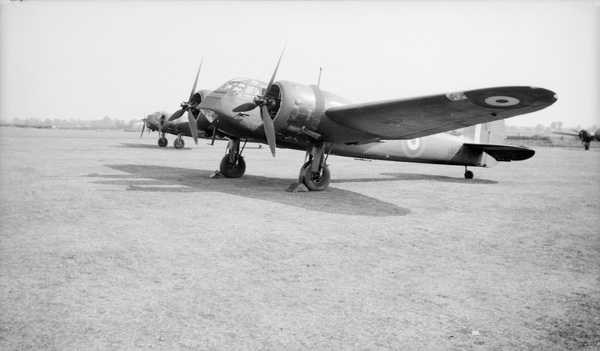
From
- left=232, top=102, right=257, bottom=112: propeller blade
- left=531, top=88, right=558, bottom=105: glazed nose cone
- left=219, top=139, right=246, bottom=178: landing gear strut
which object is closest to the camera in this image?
left=531, top=88, right=558, bottom=105: glazed nose cone

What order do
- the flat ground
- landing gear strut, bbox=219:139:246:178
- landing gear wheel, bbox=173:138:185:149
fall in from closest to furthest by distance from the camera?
the flat ground
landing gear strut, bbox=219:139:246:178
landing gear wheel, bbox=173:138:185:149

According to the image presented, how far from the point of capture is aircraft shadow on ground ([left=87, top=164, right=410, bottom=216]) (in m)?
8.65

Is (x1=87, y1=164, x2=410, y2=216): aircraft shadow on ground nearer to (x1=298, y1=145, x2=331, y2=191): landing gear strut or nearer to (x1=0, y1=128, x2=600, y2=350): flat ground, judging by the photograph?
(x1=0, y1=128, x2=600, y2=350): flat ground

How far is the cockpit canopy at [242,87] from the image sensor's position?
11.2 metres

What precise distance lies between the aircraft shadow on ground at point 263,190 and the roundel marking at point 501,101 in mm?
2696

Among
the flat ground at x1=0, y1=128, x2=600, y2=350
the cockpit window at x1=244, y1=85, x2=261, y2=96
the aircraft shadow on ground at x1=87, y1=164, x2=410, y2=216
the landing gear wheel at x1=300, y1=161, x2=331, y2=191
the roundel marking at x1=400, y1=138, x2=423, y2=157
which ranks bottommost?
the flat ground at x1=0, y1=128, x2=600, y2=350

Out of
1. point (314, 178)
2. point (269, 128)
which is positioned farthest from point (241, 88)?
point (314, 178)

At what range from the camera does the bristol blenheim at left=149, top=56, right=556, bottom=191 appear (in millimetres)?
7879

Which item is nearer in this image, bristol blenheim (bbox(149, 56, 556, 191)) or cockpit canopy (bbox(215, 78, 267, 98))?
bristol blenheim (bbox(149, 56, 556, 191))

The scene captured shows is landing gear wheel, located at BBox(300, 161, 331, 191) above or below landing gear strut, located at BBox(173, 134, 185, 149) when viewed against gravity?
below

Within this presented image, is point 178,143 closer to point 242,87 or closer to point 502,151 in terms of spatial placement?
point 242,87

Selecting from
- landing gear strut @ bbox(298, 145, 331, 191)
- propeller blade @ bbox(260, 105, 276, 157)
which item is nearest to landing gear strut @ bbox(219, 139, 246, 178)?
landing gear strut @ bbox(298, 145, 331, 191)

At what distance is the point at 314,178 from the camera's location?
11.1m

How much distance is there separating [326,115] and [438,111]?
2.81 metres
